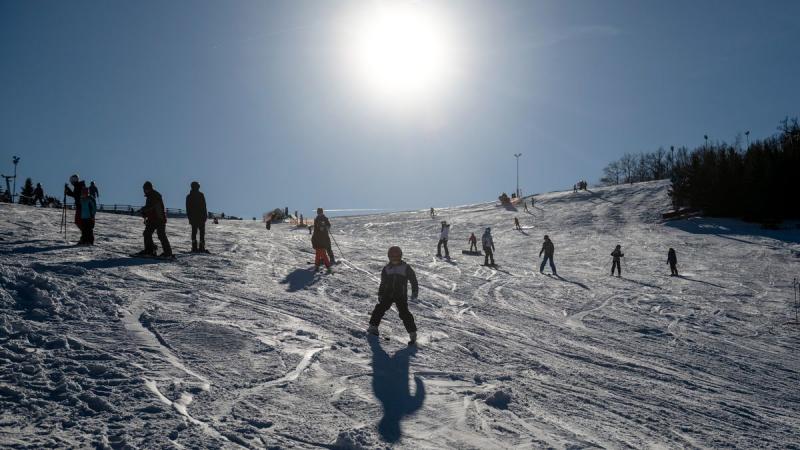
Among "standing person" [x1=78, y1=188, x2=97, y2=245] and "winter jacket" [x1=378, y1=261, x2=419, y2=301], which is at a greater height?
"standing person" [x1=78, y1=188, x2=97, y2=245]

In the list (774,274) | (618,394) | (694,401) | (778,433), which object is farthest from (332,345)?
(774,274)

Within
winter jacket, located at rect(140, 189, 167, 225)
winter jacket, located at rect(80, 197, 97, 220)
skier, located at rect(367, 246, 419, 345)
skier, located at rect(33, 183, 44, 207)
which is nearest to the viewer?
skier, located at rect(367, 246, 419, 345)

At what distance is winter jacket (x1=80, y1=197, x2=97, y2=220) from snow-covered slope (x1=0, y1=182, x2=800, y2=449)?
3.57 ft

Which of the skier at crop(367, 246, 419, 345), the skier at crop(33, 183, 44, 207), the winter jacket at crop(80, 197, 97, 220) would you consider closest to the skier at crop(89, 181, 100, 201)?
the winter jacket at crop(80, 197, 97, 220)

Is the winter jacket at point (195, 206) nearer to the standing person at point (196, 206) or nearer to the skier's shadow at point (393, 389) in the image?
the standing person at point (196, 206)

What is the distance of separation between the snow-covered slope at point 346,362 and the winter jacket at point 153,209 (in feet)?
3.84

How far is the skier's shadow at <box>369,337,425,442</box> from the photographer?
16.0ft

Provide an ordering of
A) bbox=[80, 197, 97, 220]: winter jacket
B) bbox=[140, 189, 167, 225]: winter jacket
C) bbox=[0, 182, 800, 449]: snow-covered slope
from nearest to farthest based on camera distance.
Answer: bbox=[0, 182, 800, 449]: snow-covered slope < bbox=[140, 189, 167, 225]: winter jacket < bbox=[80, 197, 97, 220]: winter jacket

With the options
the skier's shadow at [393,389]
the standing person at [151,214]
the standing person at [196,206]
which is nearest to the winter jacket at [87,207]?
the standing person at [151,214]

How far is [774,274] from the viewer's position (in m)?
23.6

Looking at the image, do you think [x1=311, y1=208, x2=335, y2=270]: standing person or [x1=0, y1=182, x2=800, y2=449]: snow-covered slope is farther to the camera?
[x1=311, y1=208, x2=335, y2=270]: standing person

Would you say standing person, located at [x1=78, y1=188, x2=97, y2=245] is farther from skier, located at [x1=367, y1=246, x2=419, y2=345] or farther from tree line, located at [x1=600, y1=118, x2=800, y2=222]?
tree line, located at [x1=600, y1=118, x2=800, y2=222]

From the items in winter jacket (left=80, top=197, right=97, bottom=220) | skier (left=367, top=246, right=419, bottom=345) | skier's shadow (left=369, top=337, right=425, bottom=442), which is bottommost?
skier's shadow (left=369, top=337, right=425, bottom=442)

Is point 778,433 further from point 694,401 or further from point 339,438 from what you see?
point 339,438
